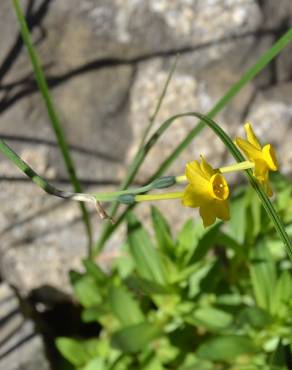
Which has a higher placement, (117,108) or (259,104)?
(117,108)

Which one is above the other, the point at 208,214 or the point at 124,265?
the point at 124,265

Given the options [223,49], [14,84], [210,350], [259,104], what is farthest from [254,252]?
[14,84]

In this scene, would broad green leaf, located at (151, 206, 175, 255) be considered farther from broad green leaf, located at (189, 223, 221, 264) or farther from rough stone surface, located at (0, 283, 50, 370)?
rough stone surface, located at (0, 283, 50, 370)

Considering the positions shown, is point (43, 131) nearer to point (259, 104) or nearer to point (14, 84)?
point (14, 84)

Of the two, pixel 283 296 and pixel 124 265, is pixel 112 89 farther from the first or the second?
pixel 283 296

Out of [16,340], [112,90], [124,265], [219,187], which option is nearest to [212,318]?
[124,265]

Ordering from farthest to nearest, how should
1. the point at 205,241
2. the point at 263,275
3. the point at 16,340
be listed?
1. the point at 16,340
2. the point at 263,275
3. the point at 205,241
